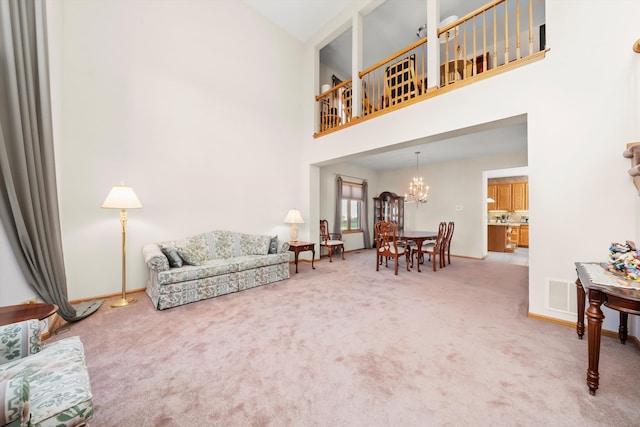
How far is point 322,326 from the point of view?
7.73ft

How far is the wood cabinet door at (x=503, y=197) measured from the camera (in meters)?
8.42

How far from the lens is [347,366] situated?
1740mm

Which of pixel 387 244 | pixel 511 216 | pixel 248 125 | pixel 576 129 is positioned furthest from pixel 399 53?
pixel 511 216

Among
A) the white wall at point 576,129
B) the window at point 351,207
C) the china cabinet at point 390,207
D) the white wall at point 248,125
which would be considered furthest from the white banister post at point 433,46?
the china cabinet at point 390,207

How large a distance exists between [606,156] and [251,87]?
5.05 metres

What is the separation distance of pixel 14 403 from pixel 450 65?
20.0 feet

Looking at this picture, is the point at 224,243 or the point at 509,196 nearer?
the point at 224,243

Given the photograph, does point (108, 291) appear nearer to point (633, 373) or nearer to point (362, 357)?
point (362, 357)

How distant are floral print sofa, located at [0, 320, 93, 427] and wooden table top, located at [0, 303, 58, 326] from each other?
0.31 metres

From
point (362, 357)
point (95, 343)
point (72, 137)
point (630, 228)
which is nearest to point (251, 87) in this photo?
point (72, 137)

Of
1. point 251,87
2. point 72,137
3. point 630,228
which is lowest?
point 630,228

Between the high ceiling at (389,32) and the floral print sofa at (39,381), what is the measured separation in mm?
4024

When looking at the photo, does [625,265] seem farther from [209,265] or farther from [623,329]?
[209,265]

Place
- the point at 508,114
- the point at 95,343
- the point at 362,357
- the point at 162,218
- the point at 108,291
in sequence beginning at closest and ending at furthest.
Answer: the point at 362,357
the point at 95,343
the point at 508,114
the point at 108,291
the point at 162,218
